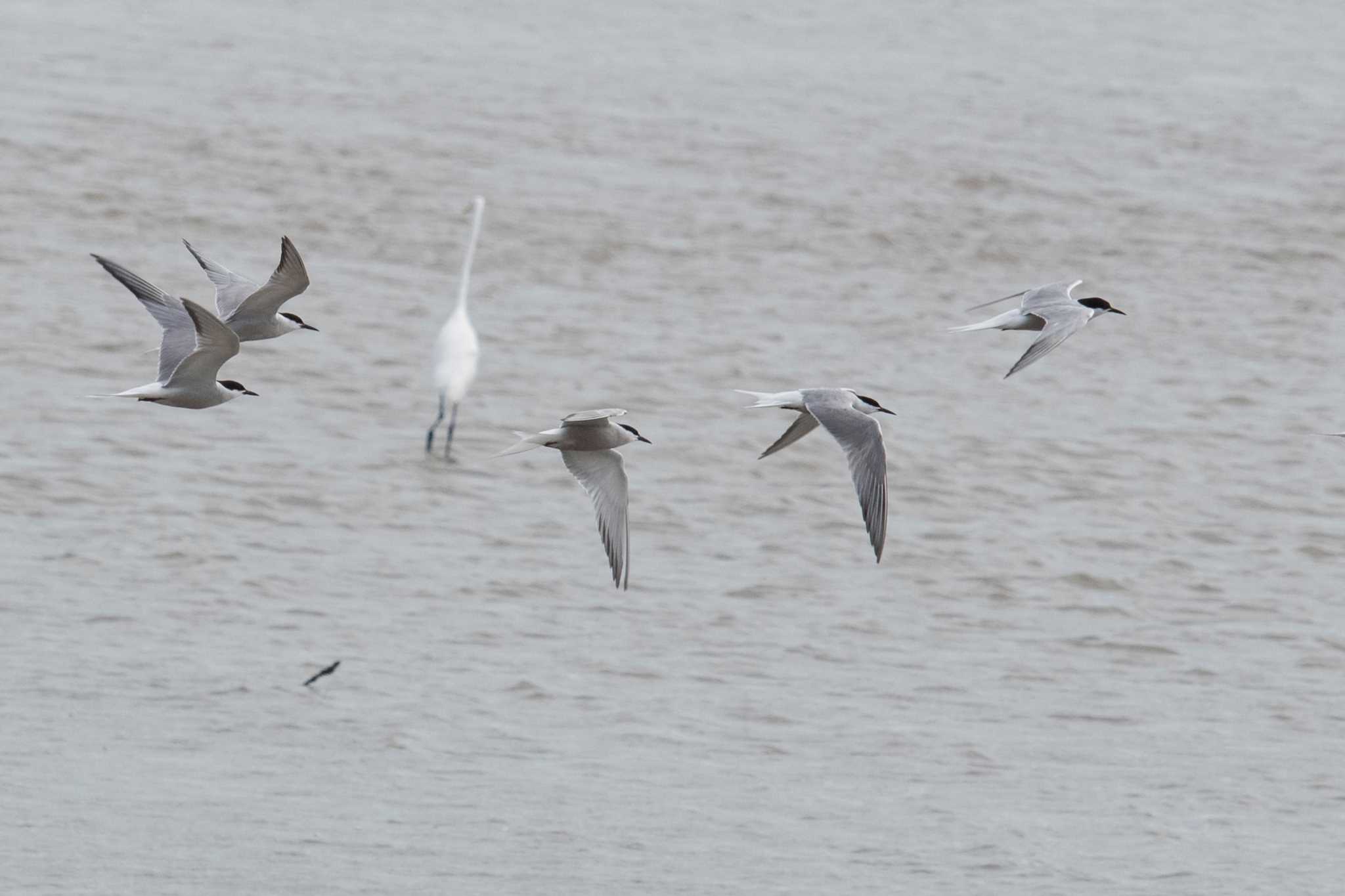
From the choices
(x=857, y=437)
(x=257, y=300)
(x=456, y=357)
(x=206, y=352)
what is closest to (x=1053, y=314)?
(x=857, y=437)

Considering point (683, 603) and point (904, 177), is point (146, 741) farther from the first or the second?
point (904, 177)

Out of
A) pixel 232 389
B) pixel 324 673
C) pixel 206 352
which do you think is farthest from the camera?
pixel 324 673

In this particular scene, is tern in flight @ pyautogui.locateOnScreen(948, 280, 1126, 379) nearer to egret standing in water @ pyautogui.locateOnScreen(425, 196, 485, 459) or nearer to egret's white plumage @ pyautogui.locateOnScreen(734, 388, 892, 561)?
egret's white plumage @ pyautogui.locateOnScreen(734, 388, 892, 561)

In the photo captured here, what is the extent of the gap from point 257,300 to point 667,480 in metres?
9.76

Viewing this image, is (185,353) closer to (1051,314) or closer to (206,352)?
(206,352)

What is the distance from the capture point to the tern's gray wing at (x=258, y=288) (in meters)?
7.77

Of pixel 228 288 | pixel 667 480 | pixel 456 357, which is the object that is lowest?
pixel 667 480

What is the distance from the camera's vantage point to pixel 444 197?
24297mm

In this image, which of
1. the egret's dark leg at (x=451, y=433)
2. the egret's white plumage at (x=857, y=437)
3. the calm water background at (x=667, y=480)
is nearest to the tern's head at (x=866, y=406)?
the egret's white plumage at (x=857, y=437)

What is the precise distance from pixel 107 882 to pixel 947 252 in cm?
1512

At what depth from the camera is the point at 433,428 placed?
17.9 meters

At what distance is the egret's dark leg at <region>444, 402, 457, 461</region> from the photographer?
18.0 meters

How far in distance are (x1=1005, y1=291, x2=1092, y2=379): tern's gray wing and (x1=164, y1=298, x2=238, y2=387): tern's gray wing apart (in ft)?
8.80

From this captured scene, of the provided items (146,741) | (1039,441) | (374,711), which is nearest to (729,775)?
(374,711)
